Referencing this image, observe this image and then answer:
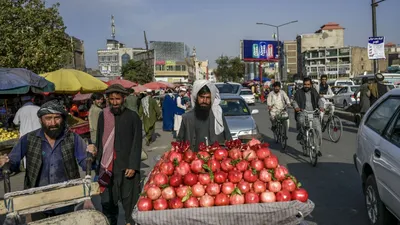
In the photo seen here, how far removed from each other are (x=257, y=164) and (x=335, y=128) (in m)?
8.85

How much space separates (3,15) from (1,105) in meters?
4.05

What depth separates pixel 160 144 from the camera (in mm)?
13172

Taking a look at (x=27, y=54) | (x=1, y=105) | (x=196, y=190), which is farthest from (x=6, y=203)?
(x=1, y=105)

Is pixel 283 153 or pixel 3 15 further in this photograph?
pixel 3 15

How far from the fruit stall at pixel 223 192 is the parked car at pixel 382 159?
1.21 metres

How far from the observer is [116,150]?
14.4 ft

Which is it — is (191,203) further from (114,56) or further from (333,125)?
(114,56)

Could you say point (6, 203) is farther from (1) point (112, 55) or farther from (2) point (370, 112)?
(1) point (112, 55)

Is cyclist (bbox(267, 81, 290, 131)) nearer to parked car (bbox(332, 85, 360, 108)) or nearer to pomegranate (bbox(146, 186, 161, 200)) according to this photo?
pomegranate (bbox(146, 186, 161, 200))

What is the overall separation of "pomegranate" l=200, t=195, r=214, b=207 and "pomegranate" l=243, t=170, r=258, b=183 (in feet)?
1.16

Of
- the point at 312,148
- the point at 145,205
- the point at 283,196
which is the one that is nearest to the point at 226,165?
the point at 283,196

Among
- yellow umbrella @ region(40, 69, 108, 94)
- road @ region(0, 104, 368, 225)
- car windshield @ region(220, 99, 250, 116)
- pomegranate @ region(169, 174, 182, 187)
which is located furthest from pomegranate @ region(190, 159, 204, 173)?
yellow umbrella @ region(40, 69, 108, 94)

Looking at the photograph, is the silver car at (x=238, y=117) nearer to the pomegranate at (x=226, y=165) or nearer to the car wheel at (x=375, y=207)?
the car wheel at (x=375, y=207)

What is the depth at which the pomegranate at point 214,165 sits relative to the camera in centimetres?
348
